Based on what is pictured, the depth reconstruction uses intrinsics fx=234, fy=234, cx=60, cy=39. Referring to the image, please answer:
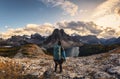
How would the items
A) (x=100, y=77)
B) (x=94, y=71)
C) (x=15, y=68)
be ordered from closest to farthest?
(x=100, y=77)
(x=94, y=71)
(x=15, y=68)

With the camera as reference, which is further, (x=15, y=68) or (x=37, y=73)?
(x=15, y=68)

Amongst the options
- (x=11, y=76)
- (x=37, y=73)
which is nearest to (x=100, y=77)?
(x=37, y=73)

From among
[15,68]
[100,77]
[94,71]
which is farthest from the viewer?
[15,68]

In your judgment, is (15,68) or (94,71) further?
(15,68)

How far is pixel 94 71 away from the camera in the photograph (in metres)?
31.8

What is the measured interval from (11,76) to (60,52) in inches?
288

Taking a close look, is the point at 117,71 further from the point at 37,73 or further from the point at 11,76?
the point at 11,76

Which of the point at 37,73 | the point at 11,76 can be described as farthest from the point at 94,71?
the point at 11,76

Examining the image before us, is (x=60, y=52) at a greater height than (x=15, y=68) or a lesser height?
greater

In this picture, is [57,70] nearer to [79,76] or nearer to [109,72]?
[79,76]

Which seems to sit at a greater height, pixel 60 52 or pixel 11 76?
pixel 60 52

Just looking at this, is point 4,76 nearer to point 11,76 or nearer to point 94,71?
point 11,76

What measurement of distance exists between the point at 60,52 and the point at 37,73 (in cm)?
474

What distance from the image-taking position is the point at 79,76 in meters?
30.0
